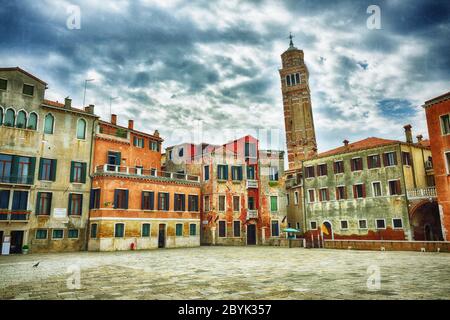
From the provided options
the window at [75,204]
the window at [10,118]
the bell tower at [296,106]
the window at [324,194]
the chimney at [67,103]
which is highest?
the bell tower at [296,106]

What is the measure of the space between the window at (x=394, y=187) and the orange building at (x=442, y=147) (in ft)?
15.3

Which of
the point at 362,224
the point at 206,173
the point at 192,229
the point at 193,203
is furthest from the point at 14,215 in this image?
the point at 362,224

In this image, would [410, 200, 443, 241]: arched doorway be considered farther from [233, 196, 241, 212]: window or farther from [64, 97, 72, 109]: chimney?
[64, 97, 72, 109]: chimney

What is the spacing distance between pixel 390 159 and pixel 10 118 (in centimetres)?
3413

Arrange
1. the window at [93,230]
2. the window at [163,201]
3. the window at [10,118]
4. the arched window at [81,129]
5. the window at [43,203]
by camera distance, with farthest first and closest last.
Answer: the window at [163,201]
the arched window at [81,129]
the window at [93,230]
the window at [43,203]
the window at [10,118]

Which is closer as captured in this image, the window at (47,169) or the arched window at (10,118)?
the arched window at (10,118)

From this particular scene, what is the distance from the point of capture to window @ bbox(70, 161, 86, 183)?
2785cm

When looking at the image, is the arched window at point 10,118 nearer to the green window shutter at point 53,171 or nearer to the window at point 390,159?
the green window shutter at point 53,171

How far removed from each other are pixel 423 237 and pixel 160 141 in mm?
28360

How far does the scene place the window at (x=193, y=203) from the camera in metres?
34.3

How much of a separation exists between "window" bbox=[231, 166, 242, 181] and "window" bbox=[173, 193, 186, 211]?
6.60 meters

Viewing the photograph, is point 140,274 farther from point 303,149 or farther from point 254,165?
point 303,149

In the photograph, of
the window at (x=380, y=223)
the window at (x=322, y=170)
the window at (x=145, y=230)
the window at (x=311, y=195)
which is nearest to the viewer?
the window at (x=145, y=230)

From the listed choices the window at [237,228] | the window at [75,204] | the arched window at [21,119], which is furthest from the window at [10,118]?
the window at [237,228]
